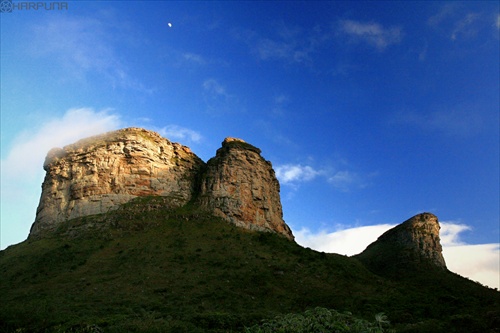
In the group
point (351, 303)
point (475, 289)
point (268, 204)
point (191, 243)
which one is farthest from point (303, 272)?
point (475, 289)

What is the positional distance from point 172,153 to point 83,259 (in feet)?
80.5

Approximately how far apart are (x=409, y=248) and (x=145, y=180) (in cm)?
4683

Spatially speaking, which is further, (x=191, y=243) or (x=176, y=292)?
(x=191, y=243)

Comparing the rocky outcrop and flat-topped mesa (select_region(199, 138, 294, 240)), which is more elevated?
flat-topped mesa (select_region(199, 138, 294, 240))

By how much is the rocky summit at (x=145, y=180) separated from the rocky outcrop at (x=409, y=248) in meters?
19.3

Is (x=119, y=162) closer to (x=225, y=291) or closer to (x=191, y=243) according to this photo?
(x=191, y=243)

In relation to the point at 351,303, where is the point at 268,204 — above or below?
above

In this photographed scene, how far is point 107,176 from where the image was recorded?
54625 mm

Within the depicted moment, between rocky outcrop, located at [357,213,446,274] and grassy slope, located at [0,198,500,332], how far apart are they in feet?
31.9

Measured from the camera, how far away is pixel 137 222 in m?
49.1

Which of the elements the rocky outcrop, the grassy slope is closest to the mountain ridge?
the grassy slope

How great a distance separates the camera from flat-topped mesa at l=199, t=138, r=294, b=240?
55.3 metres

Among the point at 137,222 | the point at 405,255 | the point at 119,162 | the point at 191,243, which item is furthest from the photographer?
the point at 405,255

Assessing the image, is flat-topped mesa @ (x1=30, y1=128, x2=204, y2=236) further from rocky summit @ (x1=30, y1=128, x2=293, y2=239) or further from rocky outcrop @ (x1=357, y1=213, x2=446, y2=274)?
rocky outcrop @ (x1=357, y1=213, x2=446, y2=274)
